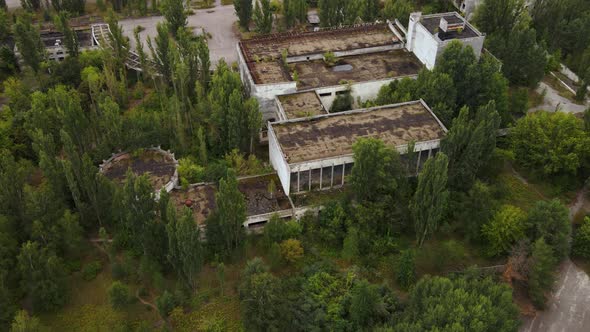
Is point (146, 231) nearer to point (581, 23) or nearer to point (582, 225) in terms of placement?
point (582, 225)

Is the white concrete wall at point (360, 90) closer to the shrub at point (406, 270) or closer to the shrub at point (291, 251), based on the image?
the shrub at point (291, 251)

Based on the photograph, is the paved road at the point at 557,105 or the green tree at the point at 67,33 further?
the green tree at the point at 67,33

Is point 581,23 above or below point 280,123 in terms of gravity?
above

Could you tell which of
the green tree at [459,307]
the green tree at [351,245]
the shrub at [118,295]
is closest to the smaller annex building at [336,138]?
the green tree at [351,245]

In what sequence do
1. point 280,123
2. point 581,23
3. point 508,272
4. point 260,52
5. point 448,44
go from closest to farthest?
point 508,272 < point 280,123 < point 448,44 < point 260,52 < point 581,23

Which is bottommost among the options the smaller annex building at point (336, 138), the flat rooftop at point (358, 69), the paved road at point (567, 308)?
the paved road at point (567, 308)

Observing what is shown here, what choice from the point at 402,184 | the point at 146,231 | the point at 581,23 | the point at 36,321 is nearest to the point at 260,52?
the point at 402,184
